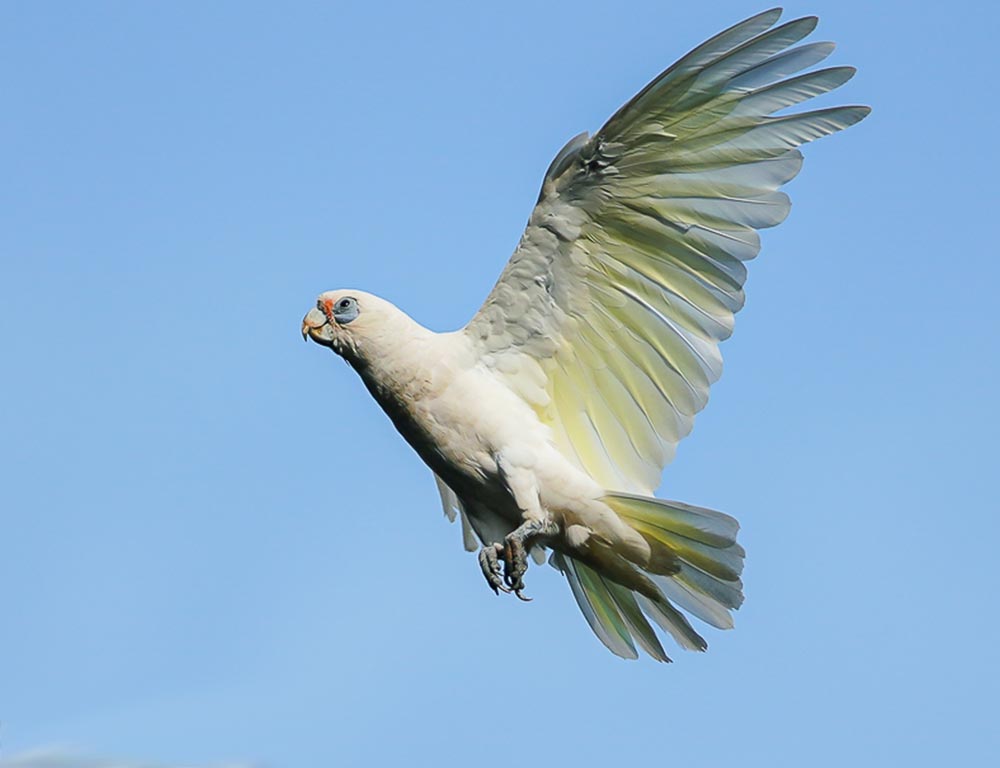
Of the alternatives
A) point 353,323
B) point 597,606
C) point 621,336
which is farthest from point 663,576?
point 353,323

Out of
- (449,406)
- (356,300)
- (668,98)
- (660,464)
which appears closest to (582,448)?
(660,464)

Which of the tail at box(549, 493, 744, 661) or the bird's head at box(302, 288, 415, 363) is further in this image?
the bird's head at box(302, 288, 415, 363)

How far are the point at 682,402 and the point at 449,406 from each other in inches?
41.3

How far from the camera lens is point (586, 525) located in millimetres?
5855

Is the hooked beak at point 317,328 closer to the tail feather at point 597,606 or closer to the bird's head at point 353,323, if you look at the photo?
the bird's head at point 353,323

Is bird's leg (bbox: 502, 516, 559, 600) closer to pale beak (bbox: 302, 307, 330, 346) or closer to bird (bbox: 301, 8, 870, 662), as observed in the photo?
bird (bbox: 301, 8, 870, 662)

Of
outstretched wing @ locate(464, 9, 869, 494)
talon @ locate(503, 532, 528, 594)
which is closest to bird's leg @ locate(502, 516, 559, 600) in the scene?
talon @ locate(503, 532, 528, 594)

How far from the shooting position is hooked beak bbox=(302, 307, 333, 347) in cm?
607

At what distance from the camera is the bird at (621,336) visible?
567cm

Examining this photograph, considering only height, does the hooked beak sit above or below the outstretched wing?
above

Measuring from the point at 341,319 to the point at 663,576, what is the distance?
1.80 meters

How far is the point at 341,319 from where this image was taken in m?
6.06

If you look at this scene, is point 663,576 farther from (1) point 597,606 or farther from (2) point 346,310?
(2) point 346,310

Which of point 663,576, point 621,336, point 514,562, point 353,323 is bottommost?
point 663,576
